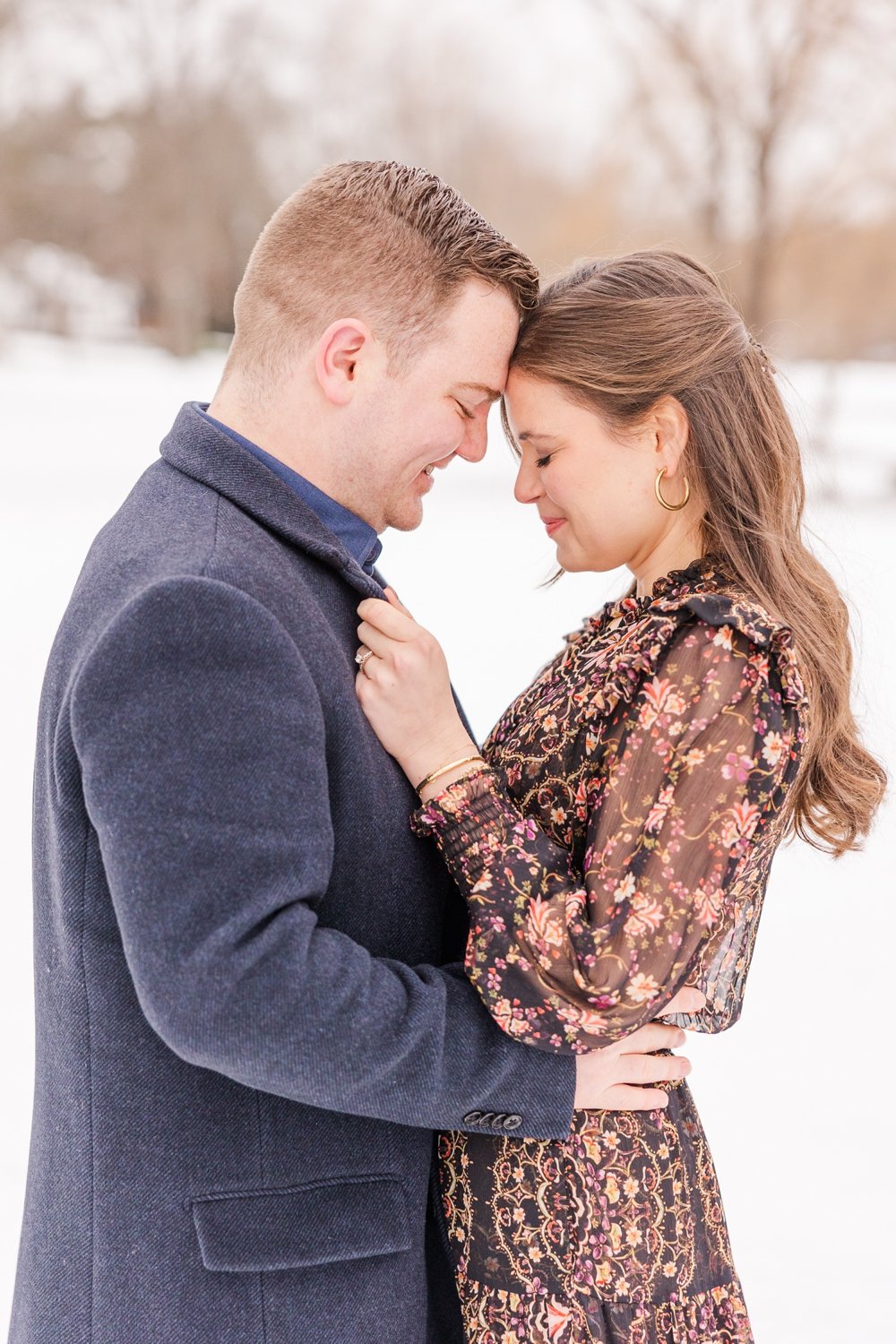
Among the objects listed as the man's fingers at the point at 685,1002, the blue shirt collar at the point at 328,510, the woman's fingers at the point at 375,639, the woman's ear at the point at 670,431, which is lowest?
the man's fingers at the point at 685,1002

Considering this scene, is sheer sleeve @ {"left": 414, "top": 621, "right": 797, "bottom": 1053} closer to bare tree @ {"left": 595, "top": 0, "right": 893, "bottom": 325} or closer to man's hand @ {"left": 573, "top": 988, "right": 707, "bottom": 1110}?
man's hand @ {"left": 573, "top": 988, "right": 707, "bottom": 1110}

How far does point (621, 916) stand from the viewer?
4.40 ft

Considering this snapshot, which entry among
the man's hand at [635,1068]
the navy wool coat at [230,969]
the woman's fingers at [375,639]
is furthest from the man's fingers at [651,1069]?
the woman's fingers at [375,639]

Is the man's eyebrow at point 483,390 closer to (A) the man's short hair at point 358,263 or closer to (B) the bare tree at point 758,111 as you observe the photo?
(A) the man's short hair at point 358,263

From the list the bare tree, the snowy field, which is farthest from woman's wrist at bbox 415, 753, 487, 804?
the bare tree

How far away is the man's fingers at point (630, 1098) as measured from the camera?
149cm

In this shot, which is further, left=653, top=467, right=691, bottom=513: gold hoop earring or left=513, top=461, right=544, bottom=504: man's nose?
left=513, top=461, right=544, bottom=504: man's nose

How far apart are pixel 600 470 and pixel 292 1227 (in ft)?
3.13

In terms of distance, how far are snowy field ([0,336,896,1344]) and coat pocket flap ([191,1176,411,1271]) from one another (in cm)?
98

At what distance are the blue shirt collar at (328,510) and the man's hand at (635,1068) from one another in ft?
2.17

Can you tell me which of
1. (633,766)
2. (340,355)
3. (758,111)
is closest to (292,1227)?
(633,766)

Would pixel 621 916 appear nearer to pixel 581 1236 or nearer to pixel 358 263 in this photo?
pixel 581 1236

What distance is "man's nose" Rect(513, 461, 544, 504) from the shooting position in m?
1.76

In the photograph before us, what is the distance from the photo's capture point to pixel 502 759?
1639mm
